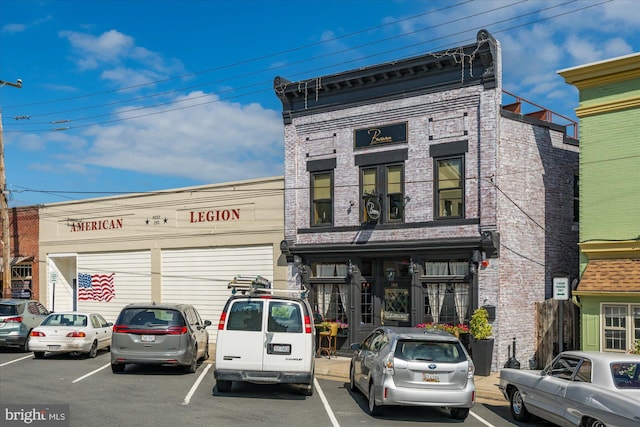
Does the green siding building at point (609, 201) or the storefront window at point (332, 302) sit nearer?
the green siding building at point (609, 201)

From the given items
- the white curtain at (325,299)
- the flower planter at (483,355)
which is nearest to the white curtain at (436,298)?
the flower planter at (483,355)

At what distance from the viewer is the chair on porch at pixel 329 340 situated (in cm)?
2065

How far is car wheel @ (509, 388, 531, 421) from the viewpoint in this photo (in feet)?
39.0

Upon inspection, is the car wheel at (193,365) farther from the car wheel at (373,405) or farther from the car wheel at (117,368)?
the car wheel at (373,405)

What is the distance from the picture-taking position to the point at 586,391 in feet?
32.3

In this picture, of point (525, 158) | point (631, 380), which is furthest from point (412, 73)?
point (631, 380)

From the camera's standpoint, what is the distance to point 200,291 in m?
25.6

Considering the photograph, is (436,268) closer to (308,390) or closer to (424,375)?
(308,390)

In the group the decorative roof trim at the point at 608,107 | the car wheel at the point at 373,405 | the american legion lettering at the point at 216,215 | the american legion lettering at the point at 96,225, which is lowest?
the car wheel at the point at 373,405

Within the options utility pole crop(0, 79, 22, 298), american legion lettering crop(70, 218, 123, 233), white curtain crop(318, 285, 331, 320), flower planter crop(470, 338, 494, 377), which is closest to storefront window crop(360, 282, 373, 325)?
white curtain crop(318, 285, 331, 320)

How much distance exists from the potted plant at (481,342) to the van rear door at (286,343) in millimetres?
5719

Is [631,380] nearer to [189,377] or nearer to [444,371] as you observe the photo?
[444,371]

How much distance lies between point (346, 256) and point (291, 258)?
2.19 meters

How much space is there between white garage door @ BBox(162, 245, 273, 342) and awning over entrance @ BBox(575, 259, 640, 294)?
34.0 feet
